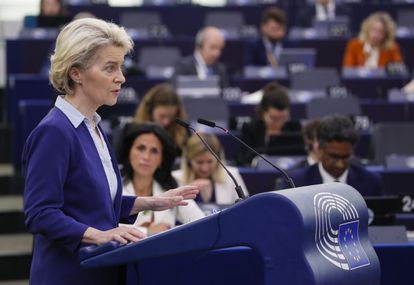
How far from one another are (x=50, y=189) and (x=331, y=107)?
7250 mm

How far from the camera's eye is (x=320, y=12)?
51.1 feet

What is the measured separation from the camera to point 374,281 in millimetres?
3271

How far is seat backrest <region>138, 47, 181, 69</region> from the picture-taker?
42.1 ft

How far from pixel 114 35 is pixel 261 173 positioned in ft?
13.3

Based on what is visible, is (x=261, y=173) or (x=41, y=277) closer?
(x=41, y=277)

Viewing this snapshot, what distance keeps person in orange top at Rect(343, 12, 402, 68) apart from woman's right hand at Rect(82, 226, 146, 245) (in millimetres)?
9968

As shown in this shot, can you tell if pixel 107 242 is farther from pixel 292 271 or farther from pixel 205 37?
pixel 205 37

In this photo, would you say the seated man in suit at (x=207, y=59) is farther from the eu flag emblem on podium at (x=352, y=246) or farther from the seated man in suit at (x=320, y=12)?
A: the eu flag emblem on podium at (x=352, y=246)

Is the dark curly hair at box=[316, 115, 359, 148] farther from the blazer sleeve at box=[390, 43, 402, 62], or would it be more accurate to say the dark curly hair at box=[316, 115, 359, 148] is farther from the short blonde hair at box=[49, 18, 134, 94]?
the blazer sleeve at box=[390, 43, 402, 62]

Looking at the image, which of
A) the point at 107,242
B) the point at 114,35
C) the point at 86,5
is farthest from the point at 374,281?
the point at 86,5

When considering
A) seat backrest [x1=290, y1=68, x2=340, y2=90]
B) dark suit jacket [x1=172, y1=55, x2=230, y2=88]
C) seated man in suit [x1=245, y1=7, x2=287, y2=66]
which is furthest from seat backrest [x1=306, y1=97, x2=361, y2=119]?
seated man in suit [x1=245, y1=7, x2=287, y2=66]

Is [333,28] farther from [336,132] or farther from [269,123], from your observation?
[336,132]

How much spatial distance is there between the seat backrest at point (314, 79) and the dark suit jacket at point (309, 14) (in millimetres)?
3683

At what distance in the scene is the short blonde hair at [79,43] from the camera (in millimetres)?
3184
